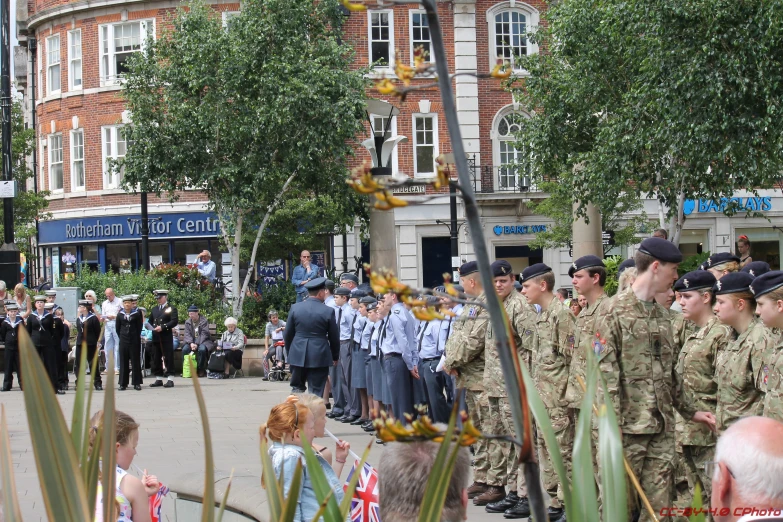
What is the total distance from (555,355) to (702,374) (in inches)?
52.6

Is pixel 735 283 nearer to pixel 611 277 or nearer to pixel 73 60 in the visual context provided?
pixel 611 277

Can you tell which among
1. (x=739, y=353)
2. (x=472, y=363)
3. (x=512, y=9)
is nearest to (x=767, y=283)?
(x=739, y=353)

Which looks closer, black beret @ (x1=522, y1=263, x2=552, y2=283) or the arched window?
black beret @ (x1=522, y1=263, x2=552, y2=283)

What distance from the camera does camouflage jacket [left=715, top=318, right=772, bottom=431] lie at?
21.1 feet

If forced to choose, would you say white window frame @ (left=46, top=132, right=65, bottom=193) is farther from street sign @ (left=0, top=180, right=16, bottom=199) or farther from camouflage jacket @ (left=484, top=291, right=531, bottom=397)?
camouflage jacket @ (left=484, top=291, right=531, bottom=397)

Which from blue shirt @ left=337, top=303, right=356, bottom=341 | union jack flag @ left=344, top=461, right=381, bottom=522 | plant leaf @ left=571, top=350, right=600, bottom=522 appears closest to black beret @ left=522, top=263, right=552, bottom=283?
union jack flag @ left=344, top=461, right=381, bottom=522

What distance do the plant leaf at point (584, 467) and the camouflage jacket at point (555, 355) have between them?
21.3ft

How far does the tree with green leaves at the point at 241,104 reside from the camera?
25.2 m

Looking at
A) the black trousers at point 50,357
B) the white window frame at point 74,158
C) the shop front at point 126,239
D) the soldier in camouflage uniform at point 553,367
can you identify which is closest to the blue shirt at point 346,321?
the black trousers at point 50,357

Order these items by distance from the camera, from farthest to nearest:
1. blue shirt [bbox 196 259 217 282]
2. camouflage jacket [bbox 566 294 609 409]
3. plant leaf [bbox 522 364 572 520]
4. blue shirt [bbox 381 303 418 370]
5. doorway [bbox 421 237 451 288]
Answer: doorway [bbox 421 237 451 288] < blue shirt [bbox 196 259 217 282] < blue shirt [bbox 381 303 418 370] < camouflage jacket [bbox 566 294 609 409] < plant leaf [bbox 522 364 572 520]

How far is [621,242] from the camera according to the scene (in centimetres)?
3331

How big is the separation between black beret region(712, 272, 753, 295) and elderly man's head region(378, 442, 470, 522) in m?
3.80

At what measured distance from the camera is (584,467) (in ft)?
5.48

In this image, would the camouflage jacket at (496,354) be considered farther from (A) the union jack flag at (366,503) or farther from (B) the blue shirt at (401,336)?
(B) the blue shirt at (401,336)
